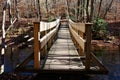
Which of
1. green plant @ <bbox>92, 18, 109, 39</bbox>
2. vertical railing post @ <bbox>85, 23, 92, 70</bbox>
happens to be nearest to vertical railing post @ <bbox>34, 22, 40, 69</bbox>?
vertical railing post @ <bbox>85, 23, 92, 70</bbox>

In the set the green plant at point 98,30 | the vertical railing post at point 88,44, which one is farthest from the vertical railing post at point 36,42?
the green plant at point 98,30

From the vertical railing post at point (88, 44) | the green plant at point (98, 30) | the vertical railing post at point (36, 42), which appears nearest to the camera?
the vertical railing post at point (36, 42)

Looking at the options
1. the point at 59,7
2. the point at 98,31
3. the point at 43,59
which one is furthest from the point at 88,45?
the point at 59,7

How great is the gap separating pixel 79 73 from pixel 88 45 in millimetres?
707

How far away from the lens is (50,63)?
7828mm

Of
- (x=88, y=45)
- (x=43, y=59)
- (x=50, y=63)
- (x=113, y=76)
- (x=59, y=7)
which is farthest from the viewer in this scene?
(x=59, y=7)

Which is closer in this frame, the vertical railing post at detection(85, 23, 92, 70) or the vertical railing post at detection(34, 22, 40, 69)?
the vertical railing post at detection(34, 22, 40, 69)

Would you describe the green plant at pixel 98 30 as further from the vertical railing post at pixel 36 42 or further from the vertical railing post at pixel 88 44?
the vertical railing post at pixel 36 42

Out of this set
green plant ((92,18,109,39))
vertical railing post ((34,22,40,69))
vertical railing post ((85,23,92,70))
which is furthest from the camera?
green plant ((92,18,109,39))

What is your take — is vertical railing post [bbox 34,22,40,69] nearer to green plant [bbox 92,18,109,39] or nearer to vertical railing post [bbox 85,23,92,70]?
vertical railing post [bbox 85,23,92,70]

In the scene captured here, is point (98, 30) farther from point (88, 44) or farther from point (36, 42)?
point (36, 42)

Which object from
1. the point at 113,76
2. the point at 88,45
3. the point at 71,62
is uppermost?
the point at 88,45

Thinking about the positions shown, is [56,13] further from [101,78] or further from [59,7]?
[101,78]

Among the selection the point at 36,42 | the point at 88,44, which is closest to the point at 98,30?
the point at 88,44
